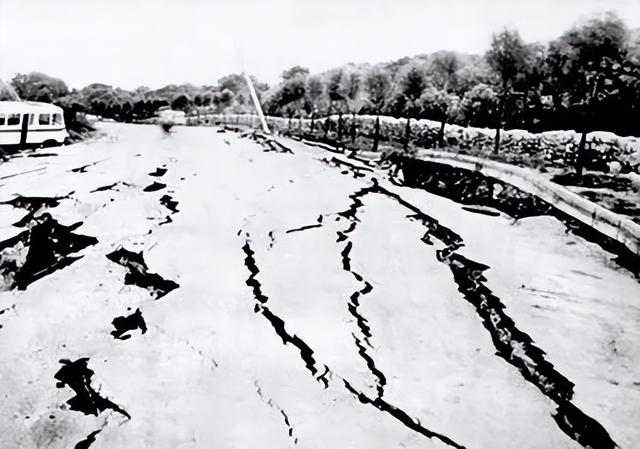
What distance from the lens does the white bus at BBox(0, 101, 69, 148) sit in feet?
6.60

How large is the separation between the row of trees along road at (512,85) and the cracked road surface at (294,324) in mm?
382

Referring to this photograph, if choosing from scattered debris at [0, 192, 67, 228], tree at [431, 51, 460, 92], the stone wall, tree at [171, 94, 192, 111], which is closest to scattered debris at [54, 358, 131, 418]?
scattered debris at [0, 192, 67, 228]

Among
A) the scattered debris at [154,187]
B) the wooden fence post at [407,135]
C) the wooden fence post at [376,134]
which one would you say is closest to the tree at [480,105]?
the wooden fence post at [407,135]

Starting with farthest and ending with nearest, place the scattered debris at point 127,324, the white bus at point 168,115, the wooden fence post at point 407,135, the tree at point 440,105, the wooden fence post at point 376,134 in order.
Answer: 1. the white bus at point 168,115
2. the wooden fence post at point 376,134
3. the wooden fence post at point 407,135
4. the tree at point 440,105
5. the scattered debris at point 127,324

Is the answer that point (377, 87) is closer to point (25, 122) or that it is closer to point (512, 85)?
point (512, 85)

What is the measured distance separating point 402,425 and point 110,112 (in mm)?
2540

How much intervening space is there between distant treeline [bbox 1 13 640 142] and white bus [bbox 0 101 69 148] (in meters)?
0.10

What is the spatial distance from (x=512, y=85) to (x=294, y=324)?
1.22 meters

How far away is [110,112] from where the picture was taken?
9.23ft

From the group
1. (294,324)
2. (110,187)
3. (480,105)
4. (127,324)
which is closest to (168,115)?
(110,187)

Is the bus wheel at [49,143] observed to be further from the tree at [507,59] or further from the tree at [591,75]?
the tree at [591,75]

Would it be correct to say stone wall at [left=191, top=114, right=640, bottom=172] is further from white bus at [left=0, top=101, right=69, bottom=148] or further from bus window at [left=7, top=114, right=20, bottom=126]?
bus window at [left=7, top=114, right=20, bottom=126]

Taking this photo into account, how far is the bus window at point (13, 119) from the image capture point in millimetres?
2042

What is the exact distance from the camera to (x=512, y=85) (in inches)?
69.9
